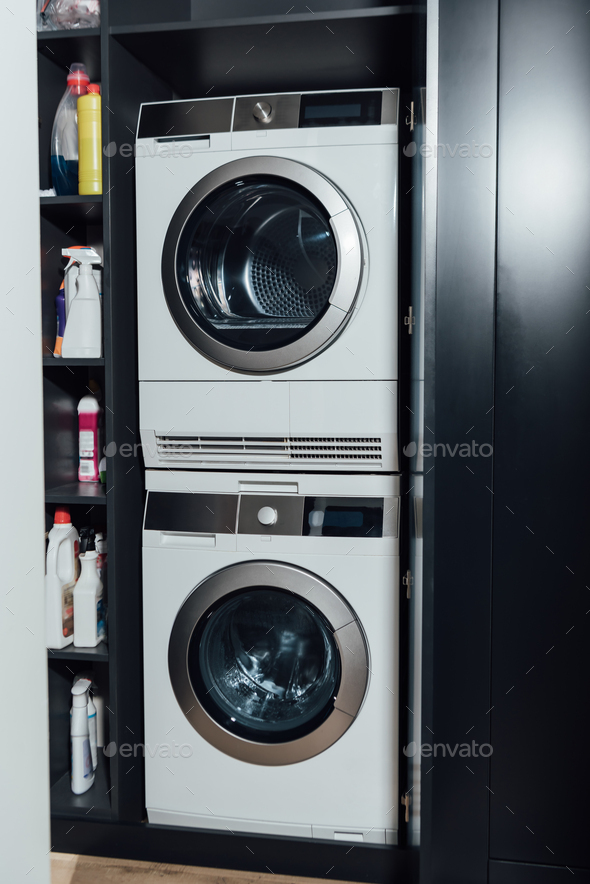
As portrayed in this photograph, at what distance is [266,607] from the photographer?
1.49 m

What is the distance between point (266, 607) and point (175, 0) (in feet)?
5.44

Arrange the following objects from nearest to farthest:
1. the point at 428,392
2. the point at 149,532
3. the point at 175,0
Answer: the point at 428,392
the point at 149,532
the point at 175,0

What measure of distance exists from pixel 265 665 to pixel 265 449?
21.5 inches

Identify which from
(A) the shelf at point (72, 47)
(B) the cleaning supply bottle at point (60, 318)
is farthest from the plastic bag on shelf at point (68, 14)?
(B) the cleaning supply bottle at point (60, 318)

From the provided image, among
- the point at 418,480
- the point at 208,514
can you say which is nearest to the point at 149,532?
the point at 208,514

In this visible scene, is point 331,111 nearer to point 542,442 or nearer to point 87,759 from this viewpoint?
point 542,442

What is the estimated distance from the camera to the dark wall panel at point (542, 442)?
1171 mm

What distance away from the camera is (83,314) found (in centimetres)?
148

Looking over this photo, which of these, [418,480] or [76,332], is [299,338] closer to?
[418,480]

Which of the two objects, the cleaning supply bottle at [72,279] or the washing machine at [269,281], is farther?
the cleaning supply bottle at [72,279]

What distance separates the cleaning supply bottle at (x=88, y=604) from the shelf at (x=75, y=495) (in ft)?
0.46

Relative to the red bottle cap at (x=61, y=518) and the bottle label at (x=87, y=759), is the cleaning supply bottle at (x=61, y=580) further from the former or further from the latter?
the bottle label at (x=87, y=759)

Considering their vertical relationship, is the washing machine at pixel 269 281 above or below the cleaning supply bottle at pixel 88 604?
above

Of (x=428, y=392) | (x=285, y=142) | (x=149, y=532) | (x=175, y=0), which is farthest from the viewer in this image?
(x=175, y=0)
